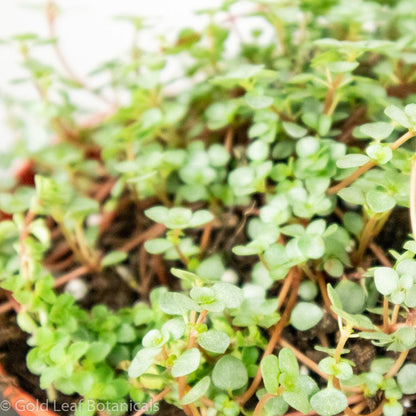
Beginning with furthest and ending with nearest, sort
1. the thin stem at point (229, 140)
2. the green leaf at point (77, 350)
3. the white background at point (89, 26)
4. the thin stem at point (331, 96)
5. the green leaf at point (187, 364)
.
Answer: the white background at point (89, 26) → the thin stem at point (229, 140) → the thin stem at point (331, 96) → the green leaf at point (77, 350) → the green leaf at point (187, 364)

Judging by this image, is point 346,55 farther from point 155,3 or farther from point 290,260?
point 155,3

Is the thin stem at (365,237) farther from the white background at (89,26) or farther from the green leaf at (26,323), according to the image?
the white background at (89,26)

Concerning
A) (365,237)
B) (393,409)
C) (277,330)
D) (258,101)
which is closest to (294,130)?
(258,101)

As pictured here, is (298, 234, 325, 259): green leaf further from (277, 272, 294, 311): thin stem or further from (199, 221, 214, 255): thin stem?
(199, 221, 214, 255): thin stem

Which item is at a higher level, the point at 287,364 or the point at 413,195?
the point at 413,195

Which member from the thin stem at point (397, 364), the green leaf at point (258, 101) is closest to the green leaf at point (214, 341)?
the thin stem at point (397, 364)

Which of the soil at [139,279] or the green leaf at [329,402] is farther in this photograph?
the soil at [139,279]

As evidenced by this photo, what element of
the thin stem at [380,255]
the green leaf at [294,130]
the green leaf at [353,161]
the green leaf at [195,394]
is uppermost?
the green leaf at [353,161]

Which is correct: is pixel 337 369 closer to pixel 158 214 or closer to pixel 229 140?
pixel 158 214
